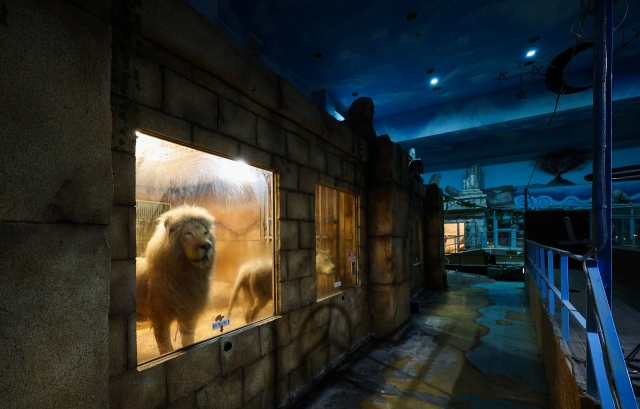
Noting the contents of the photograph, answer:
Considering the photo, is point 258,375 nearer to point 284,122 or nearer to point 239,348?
point 239,348

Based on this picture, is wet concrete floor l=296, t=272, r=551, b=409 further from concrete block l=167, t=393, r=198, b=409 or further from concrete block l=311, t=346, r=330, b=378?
concrete block l=167, t=393, r=198, b=409

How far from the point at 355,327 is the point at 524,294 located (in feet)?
25.8

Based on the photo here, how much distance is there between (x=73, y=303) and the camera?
148 cm

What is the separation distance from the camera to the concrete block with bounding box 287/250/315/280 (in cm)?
366

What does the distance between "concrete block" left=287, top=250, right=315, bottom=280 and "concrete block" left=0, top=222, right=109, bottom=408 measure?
2.20 m

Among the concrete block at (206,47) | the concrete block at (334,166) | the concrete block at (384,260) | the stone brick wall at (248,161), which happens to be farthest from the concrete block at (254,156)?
the concrete block at (384,260)

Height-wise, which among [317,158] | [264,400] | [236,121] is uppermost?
[236,121]

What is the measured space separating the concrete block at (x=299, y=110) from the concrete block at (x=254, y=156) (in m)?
0.61

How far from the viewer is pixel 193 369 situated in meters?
2.40

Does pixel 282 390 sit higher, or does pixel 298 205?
pixel 298 205

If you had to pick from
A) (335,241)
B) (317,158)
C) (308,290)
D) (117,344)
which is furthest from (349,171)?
(117,344)

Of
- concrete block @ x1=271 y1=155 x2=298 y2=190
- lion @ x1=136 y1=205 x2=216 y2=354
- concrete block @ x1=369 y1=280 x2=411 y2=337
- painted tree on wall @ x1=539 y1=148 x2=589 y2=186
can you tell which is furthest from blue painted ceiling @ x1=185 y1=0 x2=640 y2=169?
lion @ x1=136 y1=205 x2=216 y2=354

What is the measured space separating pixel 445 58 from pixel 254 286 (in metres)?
12.2

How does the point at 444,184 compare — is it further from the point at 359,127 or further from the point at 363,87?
the point at 359,127
